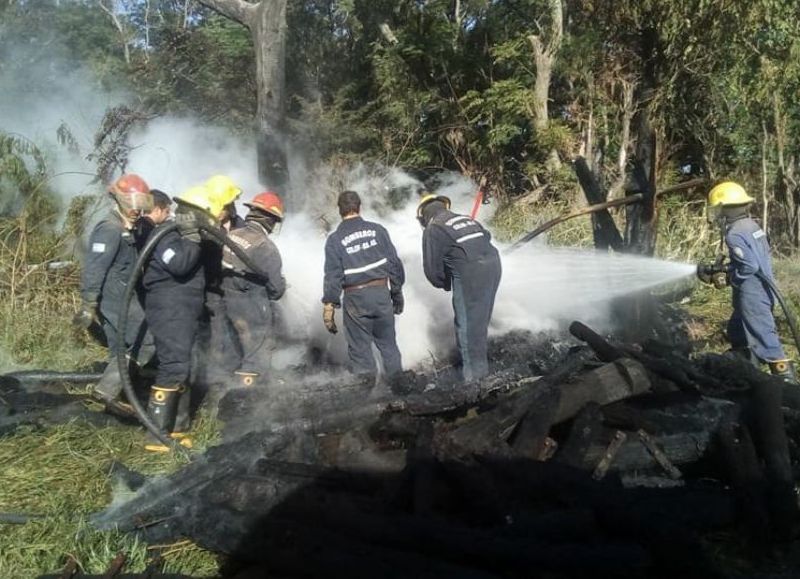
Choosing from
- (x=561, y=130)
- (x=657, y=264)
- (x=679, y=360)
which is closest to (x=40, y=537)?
(x=679, y=360)

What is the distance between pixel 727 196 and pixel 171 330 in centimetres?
518

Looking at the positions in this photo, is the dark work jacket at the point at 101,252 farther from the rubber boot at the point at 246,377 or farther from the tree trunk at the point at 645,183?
the tree trunk at the point at 645,183

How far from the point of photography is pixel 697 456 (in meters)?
4.70

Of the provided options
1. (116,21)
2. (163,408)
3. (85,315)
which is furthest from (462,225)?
(116,21)

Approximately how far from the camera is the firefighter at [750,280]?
7316 millimetres

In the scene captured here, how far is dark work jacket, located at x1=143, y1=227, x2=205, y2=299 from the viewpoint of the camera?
5.96 metres

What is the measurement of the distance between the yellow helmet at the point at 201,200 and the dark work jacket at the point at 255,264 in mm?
274

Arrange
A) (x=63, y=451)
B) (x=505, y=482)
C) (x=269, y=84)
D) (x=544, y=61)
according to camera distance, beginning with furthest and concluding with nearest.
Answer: (x=544, y=61) < (x=269, y=84) < (x=63, y=451) < (x=505, y=482)

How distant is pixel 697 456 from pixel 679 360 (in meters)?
1.37

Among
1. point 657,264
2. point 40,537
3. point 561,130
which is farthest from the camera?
point 561,130

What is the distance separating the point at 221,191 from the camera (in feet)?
22.8

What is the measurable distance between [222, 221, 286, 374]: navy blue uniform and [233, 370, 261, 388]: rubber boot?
3 cm

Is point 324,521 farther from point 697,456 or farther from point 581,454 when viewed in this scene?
point 697,456

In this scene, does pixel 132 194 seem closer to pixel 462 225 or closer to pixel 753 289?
pixel 462 225
